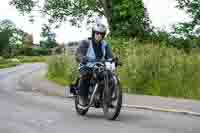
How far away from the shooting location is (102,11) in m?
45.0

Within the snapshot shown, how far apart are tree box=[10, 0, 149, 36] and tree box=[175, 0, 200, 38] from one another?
8.22 ft

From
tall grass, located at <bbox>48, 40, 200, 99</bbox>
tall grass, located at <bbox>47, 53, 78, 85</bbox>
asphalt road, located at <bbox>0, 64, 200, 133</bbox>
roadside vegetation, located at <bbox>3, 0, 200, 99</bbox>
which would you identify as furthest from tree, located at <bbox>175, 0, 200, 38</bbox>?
asphalt road, located at <bbox>0, 64, 200, 133</bbox>

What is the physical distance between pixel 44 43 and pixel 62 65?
13072 centimetres

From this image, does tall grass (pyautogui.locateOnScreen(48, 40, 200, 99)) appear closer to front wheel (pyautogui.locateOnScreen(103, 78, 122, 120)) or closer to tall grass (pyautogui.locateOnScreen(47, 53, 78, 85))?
tall grass (pyautogui.locateOnScreen(47, 53, 78, 85))

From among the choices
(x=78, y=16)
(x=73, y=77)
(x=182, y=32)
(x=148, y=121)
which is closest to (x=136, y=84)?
(x=73, y=77)

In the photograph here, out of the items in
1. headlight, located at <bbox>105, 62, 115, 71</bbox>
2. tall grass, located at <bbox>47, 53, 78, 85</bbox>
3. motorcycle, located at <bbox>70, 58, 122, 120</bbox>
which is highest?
headlight, located at <bbox>105, 62, 115, 71</bbox>

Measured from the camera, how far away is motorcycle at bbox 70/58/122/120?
10891mm

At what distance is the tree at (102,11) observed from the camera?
4138cm

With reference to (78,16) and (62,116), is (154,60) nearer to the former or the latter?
(62,116)

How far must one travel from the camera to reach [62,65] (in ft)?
101

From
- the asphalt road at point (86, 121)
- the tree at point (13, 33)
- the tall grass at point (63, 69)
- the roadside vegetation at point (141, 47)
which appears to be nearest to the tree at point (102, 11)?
the roadside vegetation at point (141, 47)

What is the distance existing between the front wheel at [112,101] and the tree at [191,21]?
28.2 m

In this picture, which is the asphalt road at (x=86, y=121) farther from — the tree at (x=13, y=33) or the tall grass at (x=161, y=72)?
the tree at (x=13, y=33)

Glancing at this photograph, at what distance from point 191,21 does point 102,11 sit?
22.0ft
